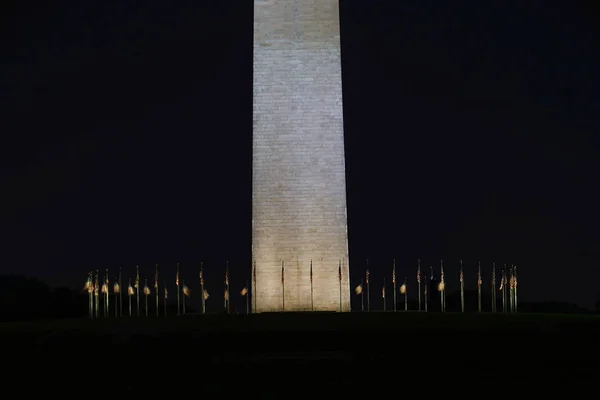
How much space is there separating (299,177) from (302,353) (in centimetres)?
1175

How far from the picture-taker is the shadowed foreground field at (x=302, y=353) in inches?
666

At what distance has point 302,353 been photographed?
20797 mm

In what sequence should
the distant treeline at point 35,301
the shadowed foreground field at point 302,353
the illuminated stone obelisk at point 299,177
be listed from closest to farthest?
the shadowed foreground field at point 302,353
the illuminated stone obelisk at point 299,177
the distant treeline at point 35,301

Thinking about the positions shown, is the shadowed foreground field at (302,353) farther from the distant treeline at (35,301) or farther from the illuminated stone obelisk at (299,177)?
the distant treeline at (35,301)

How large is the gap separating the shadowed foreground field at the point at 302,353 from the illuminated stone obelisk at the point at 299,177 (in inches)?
194

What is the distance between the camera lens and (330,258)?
32.0 m

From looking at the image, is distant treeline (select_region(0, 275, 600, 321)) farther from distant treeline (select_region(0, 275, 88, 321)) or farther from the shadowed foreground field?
the shadowed foreground field

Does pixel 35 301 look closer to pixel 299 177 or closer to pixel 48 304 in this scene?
pixel 48 304

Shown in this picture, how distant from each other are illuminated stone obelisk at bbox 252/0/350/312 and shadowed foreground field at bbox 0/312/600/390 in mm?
4918

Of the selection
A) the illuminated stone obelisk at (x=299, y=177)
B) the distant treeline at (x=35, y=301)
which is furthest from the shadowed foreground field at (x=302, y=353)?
the distant treeline at (x=35, y=301)

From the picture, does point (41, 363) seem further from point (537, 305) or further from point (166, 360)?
point (537, 305)

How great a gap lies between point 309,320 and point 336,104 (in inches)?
327

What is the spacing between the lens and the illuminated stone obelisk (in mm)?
31953

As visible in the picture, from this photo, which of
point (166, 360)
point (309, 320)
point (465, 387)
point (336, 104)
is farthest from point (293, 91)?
point (465, 387)
